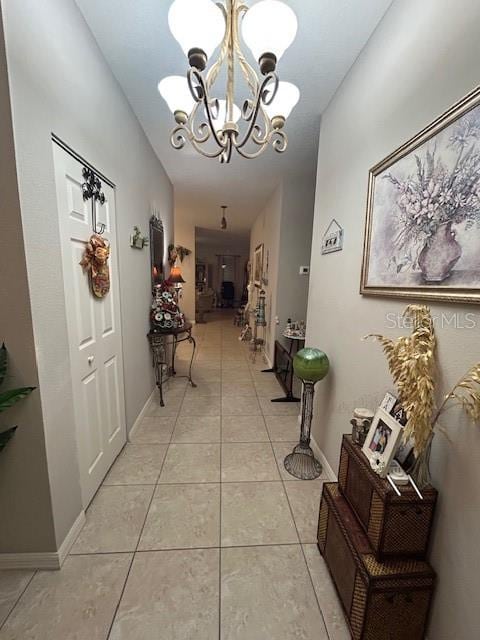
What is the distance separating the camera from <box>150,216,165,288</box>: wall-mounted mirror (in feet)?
9.16

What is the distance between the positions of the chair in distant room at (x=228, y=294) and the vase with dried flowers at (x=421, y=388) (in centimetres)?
990

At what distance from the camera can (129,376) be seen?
219cm

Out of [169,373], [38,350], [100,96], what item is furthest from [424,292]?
[169,373]

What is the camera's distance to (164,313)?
9.11 feet

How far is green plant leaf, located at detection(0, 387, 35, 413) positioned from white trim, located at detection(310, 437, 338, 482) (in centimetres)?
188

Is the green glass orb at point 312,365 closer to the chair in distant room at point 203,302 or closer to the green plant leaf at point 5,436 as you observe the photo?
the green plant leaf at point 5,436

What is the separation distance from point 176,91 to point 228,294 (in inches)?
377

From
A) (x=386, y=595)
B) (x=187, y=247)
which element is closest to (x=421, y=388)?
(x=386, y=595)

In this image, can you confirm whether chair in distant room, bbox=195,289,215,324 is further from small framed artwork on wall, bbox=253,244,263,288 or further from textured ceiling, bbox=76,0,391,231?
textured ceiling, bbox=76,0,391,231

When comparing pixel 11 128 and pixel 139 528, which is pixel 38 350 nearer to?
pixel 11 128

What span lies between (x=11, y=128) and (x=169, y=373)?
2975 millimetres

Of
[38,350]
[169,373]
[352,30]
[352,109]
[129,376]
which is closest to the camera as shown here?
[38,350]

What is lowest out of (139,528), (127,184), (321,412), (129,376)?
(139,528)

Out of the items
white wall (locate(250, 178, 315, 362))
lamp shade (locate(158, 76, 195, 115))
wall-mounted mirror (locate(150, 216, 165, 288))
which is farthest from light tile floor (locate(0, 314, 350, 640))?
lamp shade (locate(158, 76, 195, 115))
